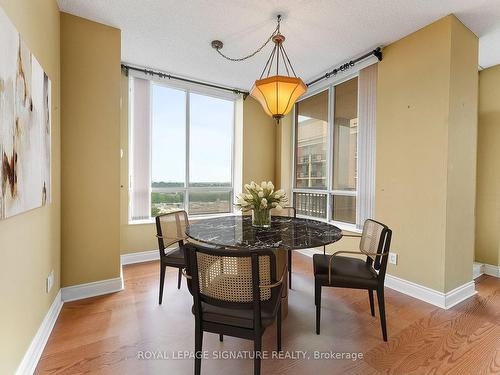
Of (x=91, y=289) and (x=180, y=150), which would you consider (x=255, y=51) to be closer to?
(x=180, y=150)

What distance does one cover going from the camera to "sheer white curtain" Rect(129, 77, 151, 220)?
360 cm

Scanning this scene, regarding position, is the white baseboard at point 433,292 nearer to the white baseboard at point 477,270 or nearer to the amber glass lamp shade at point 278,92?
the white baseboard at point 477,270

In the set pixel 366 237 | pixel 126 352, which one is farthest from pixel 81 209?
pixel 366 237

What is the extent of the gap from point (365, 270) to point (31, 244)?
8.01ft

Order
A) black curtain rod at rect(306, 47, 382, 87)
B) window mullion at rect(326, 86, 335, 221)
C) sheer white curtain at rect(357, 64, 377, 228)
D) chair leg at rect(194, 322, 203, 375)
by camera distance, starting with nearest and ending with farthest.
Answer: chair leg at rect(194, 322, 203, 375)
black curtain rod at rect(306, 47, 382, 87)
sheer white curtain at rect(357, 64, 377, 228)
window mullion at rect(326, 86, 335, 221)

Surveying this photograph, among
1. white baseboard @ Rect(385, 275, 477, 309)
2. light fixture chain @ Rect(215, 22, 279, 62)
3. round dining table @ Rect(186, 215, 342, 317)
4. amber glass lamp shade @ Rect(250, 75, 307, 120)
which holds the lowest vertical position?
white baseboard @ Rect(385, 275, 477, 309)

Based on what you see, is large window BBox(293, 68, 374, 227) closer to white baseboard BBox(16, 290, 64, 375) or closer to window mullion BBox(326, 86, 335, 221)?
window mullion BBox(326, 86, 335, 221)

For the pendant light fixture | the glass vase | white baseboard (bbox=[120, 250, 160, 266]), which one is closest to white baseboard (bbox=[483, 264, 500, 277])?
the glass vase

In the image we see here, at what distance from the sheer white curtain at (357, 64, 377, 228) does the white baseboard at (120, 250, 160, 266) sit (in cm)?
300

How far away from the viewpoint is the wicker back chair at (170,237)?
2.37 meters

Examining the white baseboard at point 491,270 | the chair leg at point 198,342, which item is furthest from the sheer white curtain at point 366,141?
the chair leg at point 198,342

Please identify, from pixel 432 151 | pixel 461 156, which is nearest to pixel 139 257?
pixel 432 151

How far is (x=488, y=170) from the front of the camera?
10.7ft

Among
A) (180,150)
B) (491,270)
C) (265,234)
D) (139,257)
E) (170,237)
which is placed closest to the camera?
(265,234)
